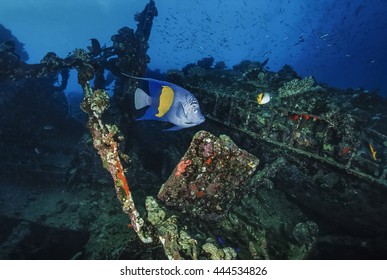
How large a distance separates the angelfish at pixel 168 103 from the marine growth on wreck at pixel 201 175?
0.7 inches

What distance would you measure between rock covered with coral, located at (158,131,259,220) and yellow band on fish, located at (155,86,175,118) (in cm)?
146

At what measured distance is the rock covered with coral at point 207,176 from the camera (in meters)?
4.34

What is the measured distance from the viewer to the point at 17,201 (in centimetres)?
725

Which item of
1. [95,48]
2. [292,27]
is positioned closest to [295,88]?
[95,48]

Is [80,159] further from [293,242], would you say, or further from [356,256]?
[356,256]

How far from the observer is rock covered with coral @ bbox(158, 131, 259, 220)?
14.2ft

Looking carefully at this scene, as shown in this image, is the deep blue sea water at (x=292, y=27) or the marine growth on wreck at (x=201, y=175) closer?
the marine growth on wreck at (x=201, y=175)

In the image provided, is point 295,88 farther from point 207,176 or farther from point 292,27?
point 292,27

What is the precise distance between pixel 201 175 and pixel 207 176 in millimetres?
109

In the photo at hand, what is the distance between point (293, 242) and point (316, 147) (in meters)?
2.18

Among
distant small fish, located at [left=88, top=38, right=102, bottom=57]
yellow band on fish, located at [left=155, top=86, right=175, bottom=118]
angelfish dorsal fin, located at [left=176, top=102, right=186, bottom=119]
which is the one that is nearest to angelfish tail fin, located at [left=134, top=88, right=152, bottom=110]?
yellow band on fish, located at [left=155, top=86, right=175, bottom=118]

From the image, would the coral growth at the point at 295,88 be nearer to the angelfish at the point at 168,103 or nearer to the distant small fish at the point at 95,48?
the angelfish at the point at 168,103

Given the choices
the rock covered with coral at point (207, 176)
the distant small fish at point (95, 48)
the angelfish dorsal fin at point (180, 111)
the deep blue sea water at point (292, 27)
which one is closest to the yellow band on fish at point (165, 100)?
the angelfish dorsal fin at point (180, 111)

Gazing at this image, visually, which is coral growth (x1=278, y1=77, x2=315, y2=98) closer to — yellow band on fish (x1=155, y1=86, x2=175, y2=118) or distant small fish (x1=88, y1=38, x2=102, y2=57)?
yellow band on fish (x1=155, y1=86, x2=175, y2=118)
